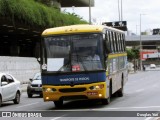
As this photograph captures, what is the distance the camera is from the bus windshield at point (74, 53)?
19406 millimetres

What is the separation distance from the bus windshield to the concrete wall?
22.5 metres

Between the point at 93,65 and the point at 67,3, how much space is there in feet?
192

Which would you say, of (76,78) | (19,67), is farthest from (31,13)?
(76,78)

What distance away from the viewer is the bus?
19.2 meters

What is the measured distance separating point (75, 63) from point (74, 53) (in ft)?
1.36

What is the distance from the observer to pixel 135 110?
1820 centimetres

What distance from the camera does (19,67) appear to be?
46.8 metres

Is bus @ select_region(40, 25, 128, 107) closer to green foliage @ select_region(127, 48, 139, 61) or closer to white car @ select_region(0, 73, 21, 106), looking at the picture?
white car @ select_region(0, 73, 21, 106)

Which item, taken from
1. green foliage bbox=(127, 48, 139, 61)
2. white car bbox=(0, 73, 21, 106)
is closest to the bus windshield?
white car bbox=(0, 73, 21, 106)

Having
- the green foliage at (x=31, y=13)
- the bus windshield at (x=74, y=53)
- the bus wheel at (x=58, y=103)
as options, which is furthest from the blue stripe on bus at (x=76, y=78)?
the green foliage at (x=31, y=13)

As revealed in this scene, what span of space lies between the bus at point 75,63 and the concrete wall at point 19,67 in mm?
22516

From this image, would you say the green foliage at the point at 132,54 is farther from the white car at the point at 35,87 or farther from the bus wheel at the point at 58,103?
the bus wheel at the point at 58,103

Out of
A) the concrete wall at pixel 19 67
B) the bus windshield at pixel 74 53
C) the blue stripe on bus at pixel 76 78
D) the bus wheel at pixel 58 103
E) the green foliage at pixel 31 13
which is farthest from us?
the concrete wall at pixel 19 67

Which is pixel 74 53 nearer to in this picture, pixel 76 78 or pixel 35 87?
pixel 76 78
